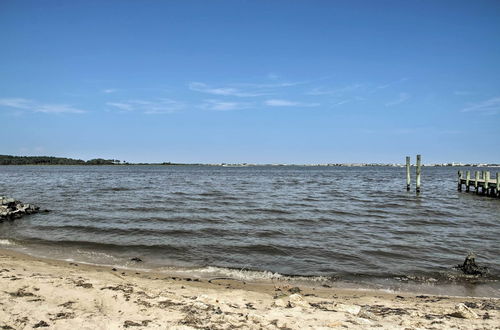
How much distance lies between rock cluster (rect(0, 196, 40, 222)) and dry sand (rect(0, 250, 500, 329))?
10766 millimetres

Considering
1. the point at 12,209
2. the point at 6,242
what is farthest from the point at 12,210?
the point at 6,242

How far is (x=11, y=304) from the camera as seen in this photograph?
5.24 metres

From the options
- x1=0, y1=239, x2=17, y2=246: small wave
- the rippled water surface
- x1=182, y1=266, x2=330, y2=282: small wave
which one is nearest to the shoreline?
x1=182, y1=266, x2=330, y2=282: small wave

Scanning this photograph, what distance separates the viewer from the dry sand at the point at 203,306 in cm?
481

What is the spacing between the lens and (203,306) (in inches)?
216

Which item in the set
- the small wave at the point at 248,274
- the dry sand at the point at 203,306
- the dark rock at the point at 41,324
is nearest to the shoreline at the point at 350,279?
the small wave at the point at 248,274

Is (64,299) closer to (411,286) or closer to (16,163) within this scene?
(411,286)

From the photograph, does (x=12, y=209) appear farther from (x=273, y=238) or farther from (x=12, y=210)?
(x=273, y=238)

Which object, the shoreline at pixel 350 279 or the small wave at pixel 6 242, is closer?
the shoreline at pixel 350 279

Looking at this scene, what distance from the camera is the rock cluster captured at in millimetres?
16406

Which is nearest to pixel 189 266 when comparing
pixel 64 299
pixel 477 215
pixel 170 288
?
pixel 170 288

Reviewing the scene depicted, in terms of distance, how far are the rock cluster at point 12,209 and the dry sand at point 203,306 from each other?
35.3 ft

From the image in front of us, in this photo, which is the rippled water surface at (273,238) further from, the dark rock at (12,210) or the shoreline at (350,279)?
the dark rock at (12,210)

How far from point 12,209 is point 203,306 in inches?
650
